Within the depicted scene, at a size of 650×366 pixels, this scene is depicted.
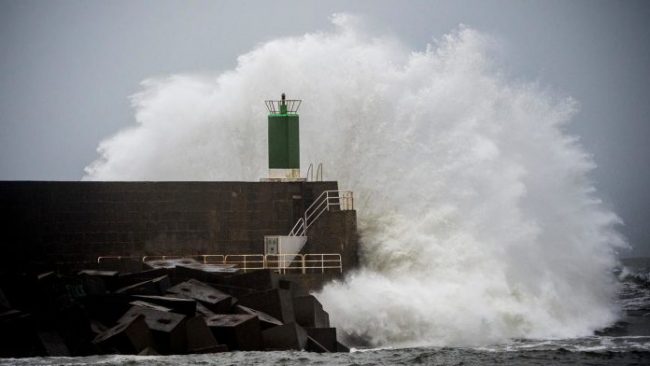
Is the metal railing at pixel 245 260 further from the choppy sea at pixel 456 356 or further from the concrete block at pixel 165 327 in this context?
the concrete block at pixel 165 327

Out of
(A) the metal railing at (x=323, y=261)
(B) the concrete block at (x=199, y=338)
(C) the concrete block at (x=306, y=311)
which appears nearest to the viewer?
(B) the concrete block at (x=199, y=338)

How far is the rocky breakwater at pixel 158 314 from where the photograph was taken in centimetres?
1756

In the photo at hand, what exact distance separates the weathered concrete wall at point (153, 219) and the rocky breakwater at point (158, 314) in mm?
2927

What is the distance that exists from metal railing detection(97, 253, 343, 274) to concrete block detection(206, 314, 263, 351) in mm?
4522

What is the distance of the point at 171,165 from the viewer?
3155 cm

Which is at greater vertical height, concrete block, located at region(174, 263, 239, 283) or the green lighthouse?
the green lighthouse

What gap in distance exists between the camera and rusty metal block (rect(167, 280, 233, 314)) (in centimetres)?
1917

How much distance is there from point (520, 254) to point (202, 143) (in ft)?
34.1

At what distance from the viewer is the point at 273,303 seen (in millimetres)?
19547

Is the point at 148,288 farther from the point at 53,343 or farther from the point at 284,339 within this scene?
the point at 284,339

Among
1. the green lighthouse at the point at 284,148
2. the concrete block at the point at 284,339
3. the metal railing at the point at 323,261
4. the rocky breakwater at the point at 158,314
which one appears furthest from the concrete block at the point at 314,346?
the green lighthouse at the point at 284,148

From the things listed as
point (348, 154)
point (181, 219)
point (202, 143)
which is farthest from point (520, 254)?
point (202, 143)

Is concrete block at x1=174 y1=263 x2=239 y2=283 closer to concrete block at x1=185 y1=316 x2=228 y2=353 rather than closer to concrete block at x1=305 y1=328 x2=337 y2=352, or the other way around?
concrete block at x1=305 y1=328 x2=337 y2=352

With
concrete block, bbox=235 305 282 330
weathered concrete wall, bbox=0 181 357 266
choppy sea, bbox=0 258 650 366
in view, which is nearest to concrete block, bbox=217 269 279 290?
concrete block, bbox=235 305 282 330
